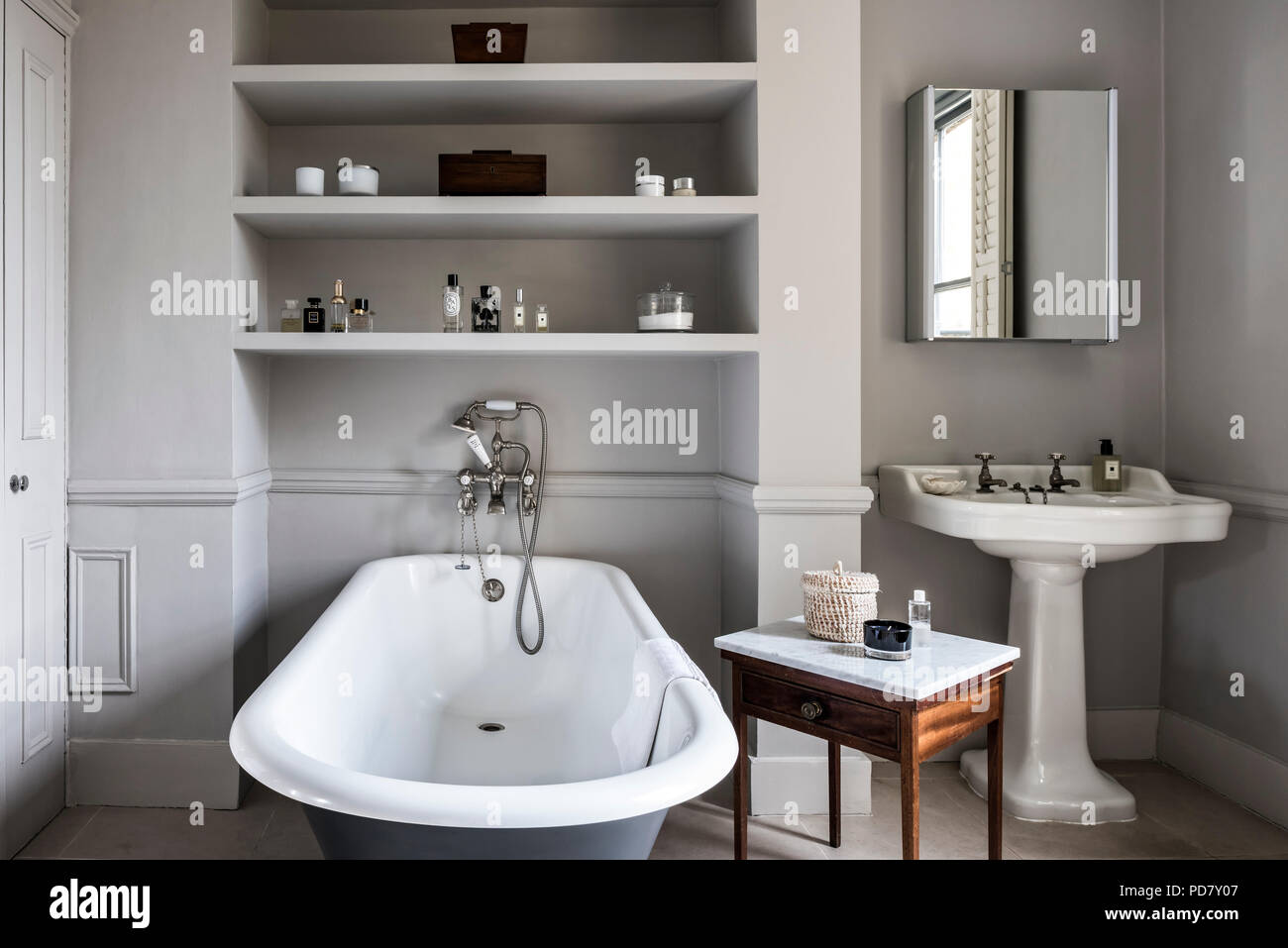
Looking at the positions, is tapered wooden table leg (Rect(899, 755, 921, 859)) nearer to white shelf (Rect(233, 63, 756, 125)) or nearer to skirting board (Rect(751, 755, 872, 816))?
skirting board (Rect(751, 755, 872, 816))

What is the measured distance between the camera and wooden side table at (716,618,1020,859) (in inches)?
63.9

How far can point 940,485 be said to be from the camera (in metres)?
2.45

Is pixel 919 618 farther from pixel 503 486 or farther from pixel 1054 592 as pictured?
pixel 503 486

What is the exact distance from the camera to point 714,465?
2.71m

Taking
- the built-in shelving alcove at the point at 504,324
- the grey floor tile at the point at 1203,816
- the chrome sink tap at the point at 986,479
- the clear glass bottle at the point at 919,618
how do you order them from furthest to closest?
the built-in shelving alcove at the point at 504,324
the chrome sink tap at the point at 986,479
the grey floor tile at the point at 1203,816
the clear glass bottle at the point at 919,618

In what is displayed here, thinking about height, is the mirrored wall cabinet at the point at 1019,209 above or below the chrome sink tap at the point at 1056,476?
above

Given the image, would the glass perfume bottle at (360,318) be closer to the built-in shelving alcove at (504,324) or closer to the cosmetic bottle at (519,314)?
the built-in shelving alcove at (504,324)

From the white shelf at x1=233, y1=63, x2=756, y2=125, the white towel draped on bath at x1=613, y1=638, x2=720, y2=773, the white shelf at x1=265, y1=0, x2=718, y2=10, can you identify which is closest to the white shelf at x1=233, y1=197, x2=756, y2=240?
the white shelf at x1=233, y1=63, x2=756, y2=125

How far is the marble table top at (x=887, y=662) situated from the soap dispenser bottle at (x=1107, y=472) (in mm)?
981

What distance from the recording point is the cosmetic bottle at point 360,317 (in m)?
2.42

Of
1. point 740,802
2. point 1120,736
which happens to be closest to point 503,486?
point 740,802

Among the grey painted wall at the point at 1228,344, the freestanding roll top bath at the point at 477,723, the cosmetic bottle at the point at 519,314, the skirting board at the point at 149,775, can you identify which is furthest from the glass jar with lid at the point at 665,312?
the skirting board at the point at 149,775

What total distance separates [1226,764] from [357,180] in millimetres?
2873
